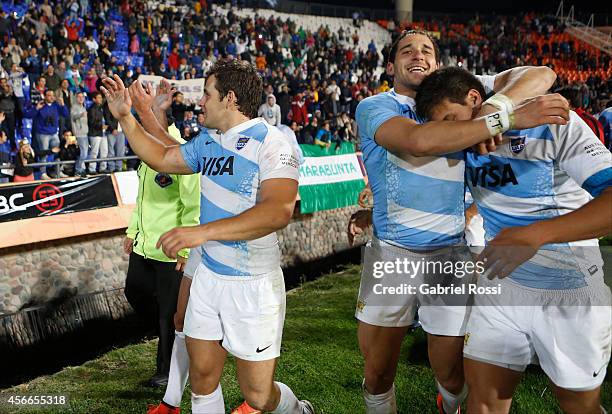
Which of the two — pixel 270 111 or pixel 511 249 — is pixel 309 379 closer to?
pixel 511 249

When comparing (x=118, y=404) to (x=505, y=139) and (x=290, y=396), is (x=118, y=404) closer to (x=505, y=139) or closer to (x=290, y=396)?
(x=290, y=396)

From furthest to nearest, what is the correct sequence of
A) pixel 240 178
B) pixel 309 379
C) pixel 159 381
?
pixel 309 379, pixel 159 381, pixel 240 178

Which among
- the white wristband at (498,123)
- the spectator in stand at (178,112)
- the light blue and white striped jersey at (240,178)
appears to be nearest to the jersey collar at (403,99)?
the light blue and white striped jersey at (240,178)

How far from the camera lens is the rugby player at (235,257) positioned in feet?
11.2

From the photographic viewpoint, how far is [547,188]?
273cm

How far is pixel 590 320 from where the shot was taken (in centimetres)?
259

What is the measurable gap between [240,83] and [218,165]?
0.45 meters

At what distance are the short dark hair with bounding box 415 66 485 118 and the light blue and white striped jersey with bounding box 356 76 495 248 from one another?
220mm

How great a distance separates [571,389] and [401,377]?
302 cm

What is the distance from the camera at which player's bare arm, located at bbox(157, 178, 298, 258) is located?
2.80 meters

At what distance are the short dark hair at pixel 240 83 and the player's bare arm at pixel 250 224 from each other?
51 cm

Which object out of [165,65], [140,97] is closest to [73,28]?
[165,65]

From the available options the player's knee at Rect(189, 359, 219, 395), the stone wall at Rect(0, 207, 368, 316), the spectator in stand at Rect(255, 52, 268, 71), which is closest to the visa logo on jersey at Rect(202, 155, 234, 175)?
the player's knee at Rect(189, 359, 219, 395)

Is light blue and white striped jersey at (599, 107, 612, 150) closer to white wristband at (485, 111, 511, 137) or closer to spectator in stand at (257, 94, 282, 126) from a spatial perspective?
white wristband at (485, 111, 511, 137)
